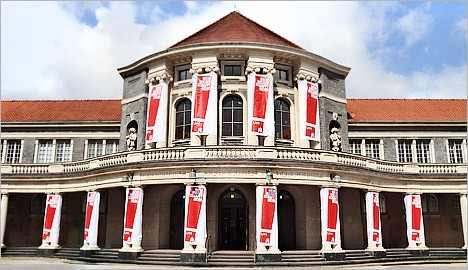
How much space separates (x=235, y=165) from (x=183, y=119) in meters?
7.02

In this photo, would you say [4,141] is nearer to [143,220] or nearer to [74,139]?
[74,139]

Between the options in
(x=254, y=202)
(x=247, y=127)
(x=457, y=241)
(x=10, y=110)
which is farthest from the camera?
(x=10, y=110)

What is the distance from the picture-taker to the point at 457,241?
32.8 metres

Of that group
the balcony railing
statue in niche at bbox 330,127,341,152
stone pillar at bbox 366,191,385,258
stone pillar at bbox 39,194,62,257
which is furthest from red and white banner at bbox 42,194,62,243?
stone pillar at bbox 366,191,385,258

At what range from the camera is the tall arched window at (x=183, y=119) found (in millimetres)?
28812

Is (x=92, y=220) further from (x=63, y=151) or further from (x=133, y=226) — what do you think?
(x=63, y=151)

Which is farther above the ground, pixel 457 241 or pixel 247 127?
pixel 247 127

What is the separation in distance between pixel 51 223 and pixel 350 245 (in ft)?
65.4

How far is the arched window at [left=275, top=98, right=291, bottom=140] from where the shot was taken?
28.7m

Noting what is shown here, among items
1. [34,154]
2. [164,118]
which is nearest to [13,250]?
[34,154]

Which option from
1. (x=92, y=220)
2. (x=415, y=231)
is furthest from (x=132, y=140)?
(x=415, y=231)

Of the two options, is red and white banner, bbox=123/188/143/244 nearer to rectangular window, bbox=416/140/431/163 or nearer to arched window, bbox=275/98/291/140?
arched window, bbox=275/98/291/140

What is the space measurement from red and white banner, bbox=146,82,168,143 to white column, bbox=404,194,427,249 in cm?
1677

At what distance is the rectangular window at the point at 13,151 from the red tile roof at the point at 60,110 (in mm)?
1936
